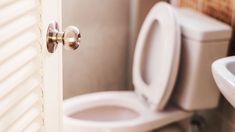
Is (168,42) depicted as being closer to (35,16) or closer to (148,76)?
(148,76)

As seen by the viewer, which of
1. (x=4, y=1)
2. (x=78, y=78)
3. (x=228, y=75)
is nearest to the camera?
(x=4, y=1)

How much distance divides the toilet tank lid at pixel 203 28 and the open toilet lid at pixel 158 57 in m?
0.05

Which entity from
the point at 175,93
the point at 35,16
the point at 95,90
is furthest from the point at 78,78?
the point at 35,16

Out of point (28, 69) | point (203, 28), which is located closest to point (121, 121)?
point (203, 28)

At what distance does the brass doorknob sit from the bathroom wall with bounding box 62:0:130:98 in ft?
4.16

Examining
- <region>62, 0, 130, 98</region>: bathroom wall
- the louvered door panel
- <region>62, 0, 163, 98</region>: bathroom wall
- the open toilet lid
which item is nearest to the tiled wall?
the open toilet lid

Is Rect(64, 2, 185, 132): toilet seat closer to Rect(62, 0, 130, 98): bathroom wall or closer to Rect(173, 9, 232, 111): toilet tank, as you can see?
Rect(173, 9, 232, 111): toilet tank

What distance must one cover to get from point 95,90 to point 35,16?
160cm

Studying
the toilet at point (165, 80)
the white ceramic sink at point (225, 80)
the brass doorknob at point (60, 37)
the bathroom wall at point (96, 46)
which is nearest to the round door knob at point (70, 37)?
the brass doorknob at point (60, 37)

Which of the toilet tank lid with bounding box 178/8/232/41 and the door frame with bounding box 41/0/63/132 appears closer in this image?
the door frame with bounding box 41/0/63/132

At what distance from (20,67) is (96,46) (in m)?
1.53

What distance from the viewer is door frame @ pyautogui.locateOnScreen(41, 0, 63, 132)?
82 cm

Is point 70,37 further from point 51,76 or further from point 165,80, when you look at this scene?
point 165,80

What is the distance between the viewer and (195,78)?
1.63 meters
